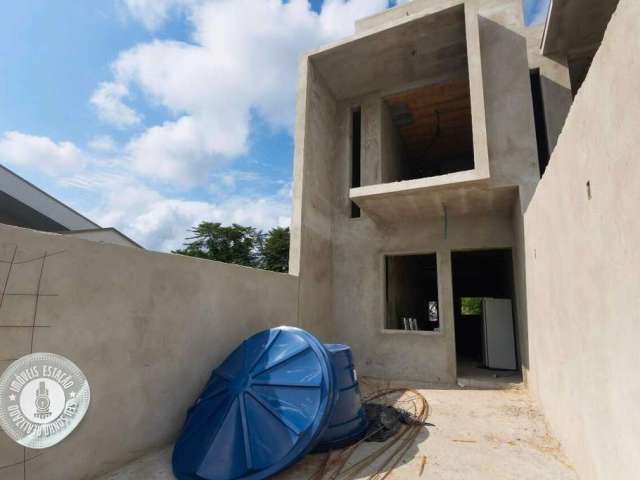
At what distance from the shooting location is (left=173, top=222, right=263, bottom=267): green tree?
27.4 metres

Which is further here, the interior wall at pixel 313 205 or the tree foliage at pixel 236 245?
the tree foliage at pixel 236 245

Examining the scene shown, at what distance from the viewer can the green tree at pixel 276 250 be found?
2592 centimetres

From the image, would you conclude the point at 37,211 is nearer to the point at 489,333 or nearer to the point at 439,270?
the point at 439,270

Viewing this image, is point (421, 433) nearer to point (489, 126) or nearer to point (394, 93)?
point (489, 126)

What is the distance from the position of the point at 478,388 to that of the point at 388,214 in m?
4.12

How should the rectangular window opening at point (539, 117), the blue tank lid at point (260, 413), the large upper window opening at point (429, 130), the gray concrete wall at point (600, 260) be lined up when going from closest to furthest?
the gray concrete wall at point (600, 260) < the blue tank lid at point (260, 413) < the rectangular window opening at point (539, 117) < the large upper window opening at point (429, 130)

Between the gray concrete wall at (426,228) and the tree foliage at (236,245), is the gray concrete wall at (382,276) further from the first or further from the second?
the tree foliage at (236,245)

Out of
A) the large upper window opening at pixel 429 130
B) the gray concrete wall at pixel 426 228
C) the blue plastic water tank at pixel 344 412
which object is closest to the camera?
the blue plastic water tank at pixel 344 412

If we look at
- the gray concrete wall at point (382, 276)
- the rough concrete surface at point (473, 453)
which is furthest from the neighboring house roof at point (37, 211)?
the rough concrete surface at point (473, 453)

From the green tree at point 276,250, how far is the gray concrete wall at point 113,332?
68.2 feet

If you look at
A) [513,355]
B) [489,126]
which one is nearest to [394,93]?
[489,126]

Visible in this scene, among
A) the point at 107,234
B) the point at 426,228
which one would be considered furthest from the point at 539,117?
the point at 107,234

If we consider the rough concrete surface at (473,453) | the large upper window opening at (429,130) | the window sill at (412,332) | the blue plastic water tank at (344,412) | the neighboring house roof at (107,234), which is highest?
the large upper window opening at (429,130)

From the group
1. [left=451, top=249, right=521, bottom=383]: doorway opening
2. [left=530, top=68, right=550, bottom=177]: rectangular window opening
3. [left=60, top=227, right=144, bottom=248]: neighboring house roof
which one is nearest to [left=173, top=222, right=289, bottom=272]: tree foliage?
[left=60, top=227, right=144, bottom=248]: neighboring house roof
